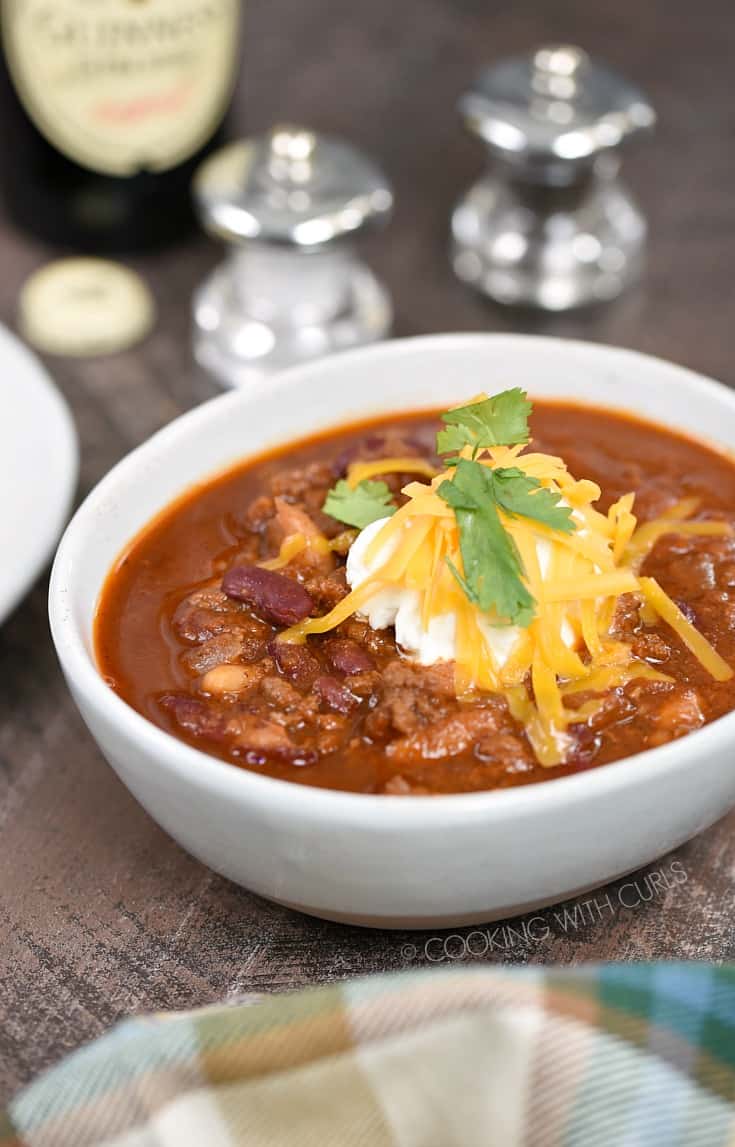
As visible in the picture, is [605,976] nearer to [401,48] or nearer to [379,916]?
[379,916]

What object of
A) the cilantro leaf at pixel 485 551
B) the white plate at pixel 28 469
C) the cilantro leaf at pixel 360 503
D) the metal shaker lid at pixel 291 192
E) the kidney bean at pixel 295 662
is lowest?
the white plate at pixel 28 469

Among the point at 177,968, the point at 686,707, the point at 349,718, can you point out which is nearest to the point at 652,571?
the point at 686,707

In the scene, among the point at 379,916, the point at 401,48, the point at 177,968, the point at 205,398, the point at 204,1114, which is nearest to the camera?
the point at 204,1114

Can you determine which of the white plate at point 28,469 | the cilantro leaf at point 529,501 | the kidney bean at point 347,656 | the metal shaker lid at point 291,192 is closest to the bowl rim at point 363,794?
the kidney bean at point 347,656

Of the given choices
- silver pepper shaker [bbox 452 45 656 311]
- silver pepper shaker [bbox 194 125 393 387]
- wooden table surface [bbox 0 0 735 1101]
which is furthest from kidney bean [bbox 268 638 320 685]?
silver pepper shaker [bbox 452 45 656 311]

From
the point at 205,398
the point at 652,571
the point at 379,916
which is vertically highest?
the point at 652,571

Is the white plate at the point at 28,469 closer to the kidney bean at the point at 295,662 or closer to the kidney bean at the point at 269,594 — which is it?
the kidney bean at the point at 269,594
